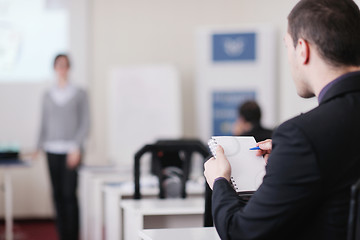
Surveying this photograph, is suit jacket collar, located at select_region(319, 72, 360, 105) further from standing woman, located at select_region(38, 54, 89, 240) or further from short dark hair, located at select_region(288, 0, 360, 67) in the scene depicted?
standing woman, located at select_region(38, 54, 89, 240)

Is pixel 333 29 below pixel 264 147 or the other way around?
the other way around

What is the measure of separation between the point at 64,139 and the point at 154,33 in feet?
8.63

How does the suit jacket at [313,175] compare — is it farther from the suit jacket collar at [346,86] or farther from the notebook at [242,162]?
the notebook at [242,162]

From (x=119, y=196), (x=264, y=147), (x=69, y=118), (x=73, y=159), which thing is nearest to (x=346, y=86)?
(x=264, y=147)

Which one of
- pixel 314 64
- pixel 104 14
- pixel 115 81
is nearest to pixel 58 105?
pixel 115 81

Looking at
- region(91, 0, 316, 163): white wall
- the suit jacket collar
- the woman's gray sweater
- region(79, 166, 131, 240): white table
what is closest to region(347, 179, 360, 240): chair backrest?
the suit jacket collar

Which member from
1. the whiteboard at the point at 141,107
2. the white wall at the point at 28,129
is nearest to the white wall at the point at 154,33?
the white wall at the point at 28,129

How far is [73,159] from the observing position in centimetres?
502

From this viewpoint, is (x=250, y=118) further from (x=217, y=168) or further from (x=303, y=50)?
(x=303, y=50)

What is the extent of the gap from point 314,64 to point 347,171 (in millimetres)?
280

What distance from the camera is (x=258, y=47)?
6.75 metres

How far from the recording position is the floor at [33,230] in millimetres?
6090

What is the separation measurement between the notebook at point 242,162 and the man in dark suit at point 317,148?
0.30m

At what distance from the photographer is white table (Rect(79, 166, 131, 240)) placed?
439cm
